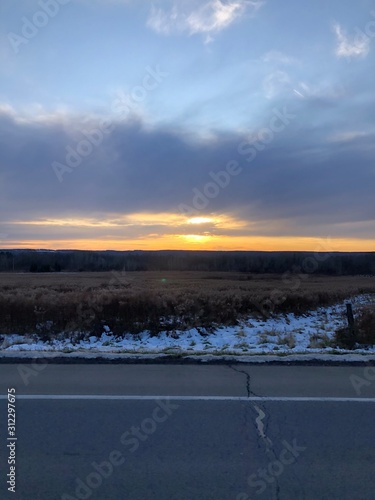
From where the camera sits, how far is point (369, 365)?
7.90m

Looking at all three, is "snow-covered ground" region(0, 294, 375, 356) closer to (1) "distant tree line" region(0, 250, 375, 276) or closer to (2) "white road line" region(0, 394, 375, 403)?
(2) "white road line" region(0, 394, 375, 403)

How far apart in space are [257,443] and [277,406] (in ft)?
3.78

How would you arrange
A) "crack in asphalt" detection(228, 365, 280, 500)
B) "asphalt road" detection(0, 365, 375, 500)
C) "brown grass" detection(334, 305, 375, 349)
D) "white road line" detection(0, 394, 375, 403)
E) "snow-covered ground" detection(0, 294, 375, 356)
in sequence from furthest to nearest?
1. "snow-covered ground" detection(0, 294, 375, 356)
2. "brown grass" detection(334, 305, 375, 349)
3. "white road line" detection(0, 394, 375, 403)
4. "crack in asphalt" detection(228, 365, 280, 500)
5. "asphalt road" detection(0, 365, 375, 500)

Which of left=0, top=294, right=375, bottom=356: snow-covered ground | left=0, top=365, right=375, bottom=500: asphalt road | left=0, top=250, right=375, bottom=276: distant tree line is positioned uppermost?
left=0, top=250, right=375, bottom=276: distant tree line

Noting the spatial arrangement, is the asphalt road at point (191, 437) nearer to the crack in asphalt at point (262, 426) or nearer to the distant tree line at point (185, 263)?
the crack in asphalt at point (262, 426)

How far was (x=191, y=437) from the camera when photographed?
4.53 meters

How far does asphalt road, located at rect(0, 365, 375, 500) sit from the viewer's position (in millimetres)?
3629

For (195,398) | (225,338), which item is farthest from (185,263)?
(195,398)

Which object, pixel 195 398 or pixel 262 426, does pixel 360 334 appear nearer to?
pixel 195 398

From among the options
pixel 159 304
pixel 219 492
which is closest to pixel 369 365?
pixel 219 492

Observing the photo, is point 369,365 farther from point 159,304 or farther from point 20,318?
point 20,318

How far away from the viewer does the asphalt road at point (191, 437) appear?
3.63 m

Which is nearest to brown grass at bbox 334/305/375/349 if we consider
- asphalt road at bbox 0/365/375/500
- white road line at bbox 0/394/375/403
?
asphalt road at bbox 0/365/375/500

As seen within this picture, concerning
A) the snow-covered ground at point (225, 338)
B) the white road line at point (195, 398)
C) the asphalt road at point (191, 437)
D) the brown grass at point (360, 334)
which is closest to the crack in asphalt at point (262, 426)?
the asphalt road at point (191, 437)
